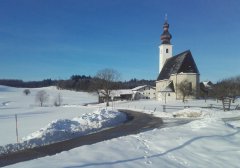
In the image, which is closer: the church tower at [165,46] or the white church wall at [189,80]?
the white church wall at [189,80]

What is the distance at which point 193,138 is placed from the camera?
13594 mm

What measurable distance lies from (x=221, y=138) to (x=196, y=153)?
2.94m

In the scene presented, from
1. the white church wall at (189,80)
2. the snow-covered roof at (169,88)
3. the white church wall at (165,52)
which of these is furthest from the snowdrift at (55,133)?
the white church wall at (165,52)

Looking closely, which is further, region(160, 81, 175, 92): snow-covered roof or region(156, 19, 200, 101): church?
region(160, 81, 175, 92): snow-covered roof

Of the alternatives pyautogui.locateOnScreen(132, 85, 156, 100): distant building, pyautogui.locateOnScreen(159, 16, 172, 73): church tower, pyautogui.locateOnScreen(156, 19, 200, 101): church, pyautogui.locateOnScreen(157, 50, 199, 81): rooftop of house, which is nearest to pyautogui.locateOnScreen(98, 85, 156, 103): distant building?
pyautogui.locateOnScreen(132, 85, 156, 100): distant building

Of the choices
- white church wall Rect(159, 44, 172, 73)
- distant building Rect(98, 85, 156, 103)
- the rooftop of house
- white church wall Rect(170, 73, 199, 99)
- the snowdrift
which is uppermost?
white church wall Rect(159, 44, 172, 73)

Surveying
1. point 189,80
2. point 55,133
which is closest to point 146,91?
point 189,80

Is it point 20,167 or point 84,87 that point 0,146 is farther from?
point 84,87

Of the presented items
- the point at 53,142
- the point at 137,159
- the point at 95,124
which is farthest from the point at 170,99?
the point at 137,159

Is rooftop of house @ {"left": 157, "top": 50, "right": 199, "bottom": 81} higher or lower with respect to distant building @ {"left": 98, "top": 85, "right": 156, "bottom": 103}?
higher

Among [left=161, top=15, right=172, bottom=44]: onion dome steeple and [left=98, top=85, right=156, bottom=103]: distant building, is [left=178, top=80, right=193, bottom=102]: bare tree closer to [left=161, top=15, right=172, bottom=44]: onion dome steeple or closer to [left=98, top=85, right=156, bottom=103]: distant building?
[left=161, top=15, right=172, bottom=44]: onion dome steeple

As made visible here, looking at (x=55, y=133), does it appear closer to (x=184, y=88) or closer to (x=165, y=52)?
(x=184, y=88)

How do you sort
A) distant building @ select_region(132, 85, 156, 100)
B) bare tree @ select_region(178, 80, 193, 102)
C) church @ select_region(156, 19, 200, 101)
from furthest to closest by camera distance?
distant building @ select_region(132, 85, 156, 100), church @ select_region(156, 19, 200, 101), bare tree @ select_region(178, 80, 193, 102)

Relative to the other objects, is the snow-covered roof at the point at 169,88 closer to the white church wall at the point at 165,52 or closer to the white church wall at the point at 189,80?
the white church wall at the point at 189,80
